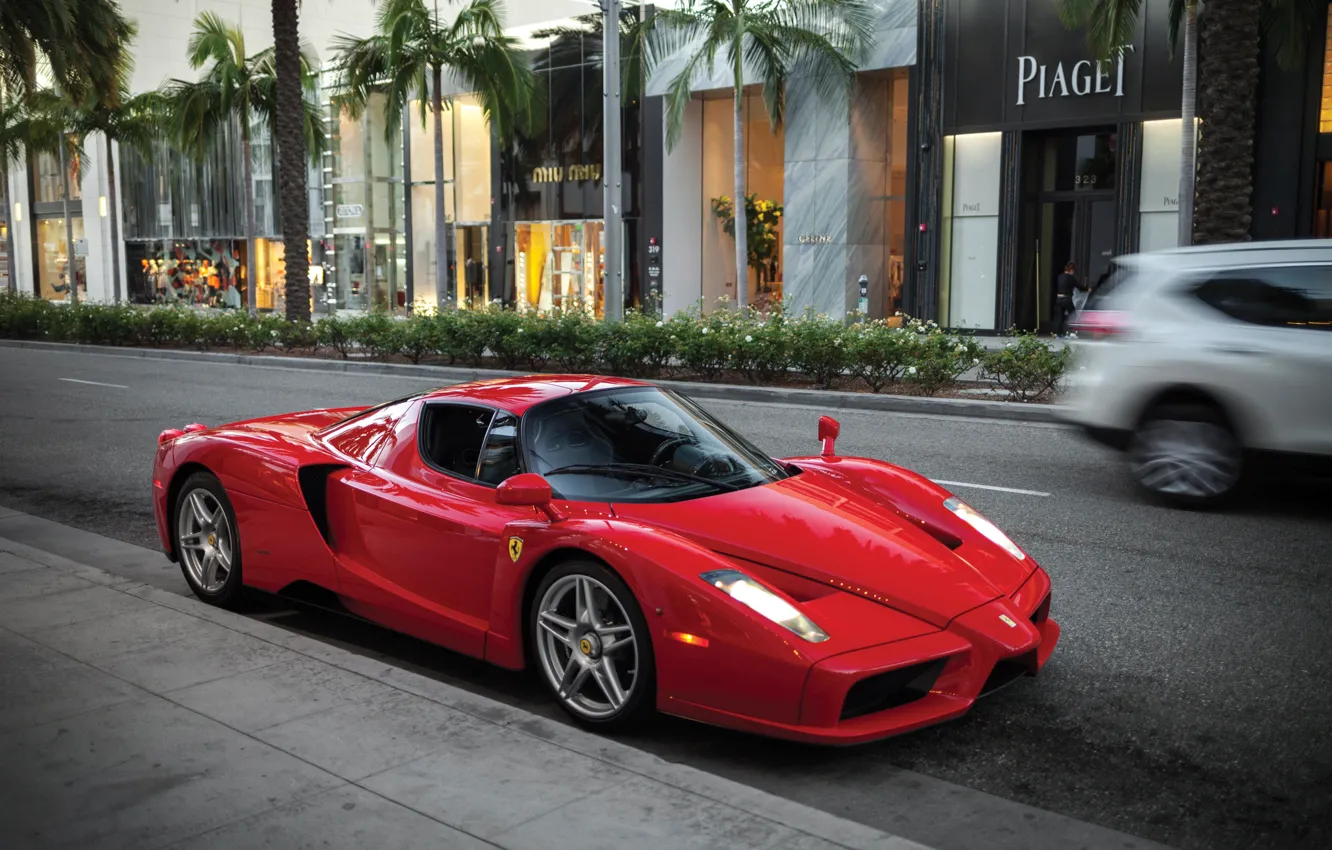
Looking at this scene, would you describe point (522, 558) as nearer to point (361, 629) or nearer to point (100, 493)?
point (361, 629)

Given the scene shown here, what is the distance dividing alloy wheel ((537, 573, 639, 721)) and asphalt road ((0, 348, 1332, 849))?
0.23m

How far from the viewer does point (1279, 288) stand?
8.22 m

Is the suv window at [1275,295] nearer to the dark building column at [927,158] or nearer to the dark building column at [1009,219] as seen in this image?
the dark building column at [1009,219]

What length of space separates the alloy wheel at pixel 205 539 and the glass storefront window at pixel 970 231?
23.1 meters

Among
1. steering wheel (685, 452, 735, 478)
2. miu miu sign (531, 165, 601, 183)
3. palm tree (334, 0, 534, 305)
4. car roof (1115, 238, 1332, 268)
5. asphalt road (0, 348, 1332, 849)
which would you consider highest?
palm tree (334, 0, 534, 305)

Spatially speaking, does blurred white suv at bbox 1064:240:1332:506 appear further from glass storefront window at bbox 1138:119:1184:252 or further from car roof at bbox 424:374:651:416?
glass storefront window at bbox 1138:119:1184:252

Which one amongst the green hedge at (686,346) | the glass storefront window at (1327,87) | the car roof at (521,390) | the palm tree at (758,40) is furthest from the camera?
the palm tree at (758,40)

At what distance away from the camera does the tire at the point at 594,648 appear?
4.24m

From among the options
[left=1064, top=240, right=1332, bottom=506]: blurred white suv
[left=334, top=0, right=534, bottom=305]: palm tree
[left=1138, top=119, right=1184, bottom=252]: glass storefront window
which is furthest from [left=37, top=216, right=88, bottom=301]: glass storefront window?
[left=1064, top=240, right=1332, bottom=506]: blurred white suv

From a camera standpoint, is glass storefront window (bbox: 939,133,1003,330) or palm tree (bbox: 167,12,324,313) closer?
glass storefront window (bbox: 939,133,1003,330)

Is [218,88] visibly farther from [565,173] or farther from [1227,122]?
[1227,122]

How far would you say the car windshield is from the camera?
4.92m

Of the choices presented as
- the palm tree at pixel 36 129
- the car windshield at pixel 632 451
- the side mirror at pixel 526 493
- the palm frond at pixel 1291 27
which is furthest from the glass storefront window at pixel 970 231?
the palm tree at pixel 36 129

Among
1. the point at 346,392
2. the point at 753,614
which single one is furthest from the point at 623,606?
the point at 346,392
